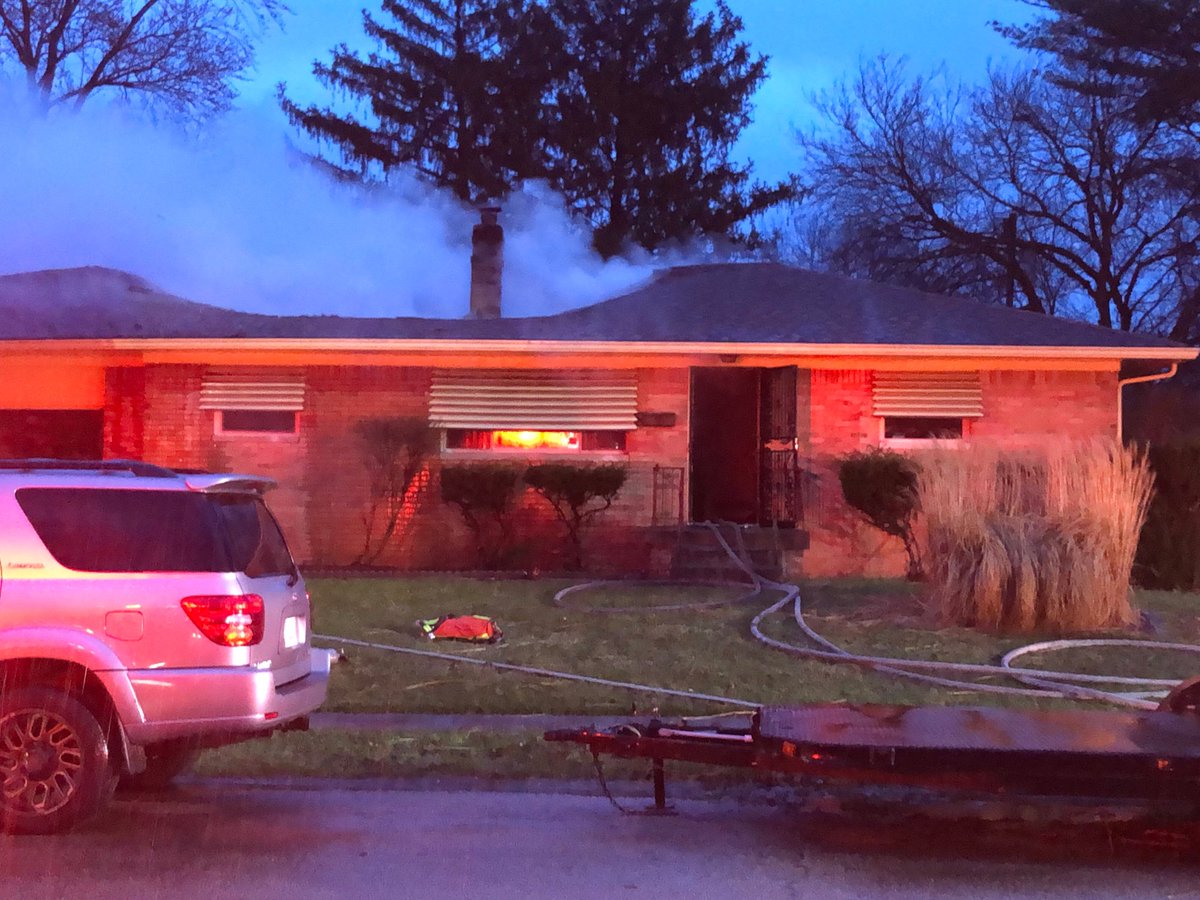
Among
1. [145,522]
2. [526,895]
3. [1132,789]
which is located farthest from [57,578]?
[1132,789]

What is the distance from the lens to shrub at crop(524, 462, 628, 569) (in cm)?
1493

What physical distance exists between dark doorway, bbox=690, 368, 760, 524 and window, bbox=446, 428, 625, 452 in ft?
5.18

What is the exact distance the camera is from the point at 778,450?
51.5 feet

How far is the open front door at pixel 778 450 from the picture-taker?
15.3m

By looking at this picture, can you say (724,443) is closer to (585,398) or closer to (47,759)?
(585,398)

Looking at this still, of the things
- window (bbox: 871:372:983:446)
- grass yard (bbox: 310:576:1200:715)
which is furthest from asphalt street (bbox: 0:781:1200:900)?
window (bbox: 871:372:983:446)

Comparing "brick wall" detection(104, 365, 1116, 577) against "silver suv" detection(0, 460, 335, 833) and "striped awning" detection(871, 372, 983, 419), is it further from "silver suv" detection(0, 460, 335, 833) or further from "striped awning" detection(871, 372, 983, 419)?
"silver suv" detection(0, 460, 335, 833)

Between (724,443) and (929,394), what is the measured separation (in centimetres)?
310

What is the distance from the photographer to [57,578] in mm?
5594

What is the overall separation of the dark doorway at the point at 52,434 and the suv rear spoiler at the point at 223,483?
1156 cm

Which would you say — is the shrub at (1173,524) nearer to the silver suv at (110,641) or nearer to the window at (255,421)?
the window at (255,421)

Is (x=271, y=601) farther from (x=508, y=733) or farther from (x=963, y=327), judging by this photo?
(x=963, y=327)

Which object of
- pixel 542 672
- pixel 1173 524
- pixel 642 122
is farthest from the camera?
pixel 642 122

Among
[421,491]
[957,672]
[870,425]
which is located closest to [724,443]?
[870,425]
